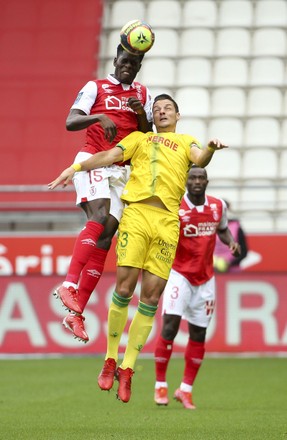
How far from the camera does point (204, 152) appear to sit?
24.6 feet

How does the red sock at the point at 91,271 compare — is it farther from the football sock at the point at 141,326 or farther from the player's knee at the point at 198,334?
the player's knee at the point at 198,334

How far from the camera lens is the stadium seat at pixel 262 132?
1883 cm

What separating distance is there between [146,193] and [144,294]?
74 cm

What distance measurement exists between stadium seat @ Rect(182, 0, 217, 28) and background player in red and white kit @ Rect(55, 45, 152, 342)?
12841 millimetres

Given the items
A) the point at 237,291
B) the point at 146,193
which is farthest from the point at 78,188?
the point at 237,291

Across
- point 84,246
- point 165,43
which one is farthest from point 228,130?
point 84,246

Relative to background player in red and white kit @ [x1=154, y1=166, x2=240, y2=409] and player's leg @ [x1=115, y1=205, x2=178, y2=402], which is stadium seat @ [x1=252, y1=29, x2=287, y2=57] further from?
player's leg @ [x1=115, y1=205, x2=178, y2=402]

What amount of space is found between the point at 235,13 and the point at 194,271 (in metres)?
10.9

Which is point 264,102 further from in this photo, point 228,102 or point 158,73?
point 158,73

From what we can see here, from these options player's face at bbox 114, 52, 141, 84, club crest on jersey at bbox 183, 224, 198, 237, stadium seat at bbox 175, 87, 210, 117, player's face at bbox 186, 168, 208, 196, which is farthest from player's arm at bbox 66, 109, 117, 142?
stadium seat at bbox 175, 87, 210, 117

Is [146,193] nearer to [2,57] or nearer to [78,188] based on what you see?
[78,188]

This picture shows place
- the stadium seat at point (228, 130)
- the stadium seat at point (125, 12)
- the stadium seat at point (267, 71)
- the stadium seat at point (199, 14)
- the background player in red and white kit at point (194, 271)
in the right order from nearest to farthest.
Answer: the background player in red and white kit at point (194, 271), the stadium seat at point (228, 130), the stadium seat at point (267, 71), the stadium seat at point (199, 14), the stadium seat at point (125, 12)

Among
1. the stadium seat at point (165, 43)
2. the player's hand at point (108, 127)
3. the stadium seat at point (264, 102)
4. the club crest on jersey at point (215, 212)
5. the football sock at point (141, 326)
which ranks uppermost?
the stadium seat at point (165, 43)

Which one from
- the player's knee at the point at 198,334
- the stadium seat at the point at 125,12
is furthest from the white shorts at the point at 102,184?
the stadium seat at the point at 125,12
